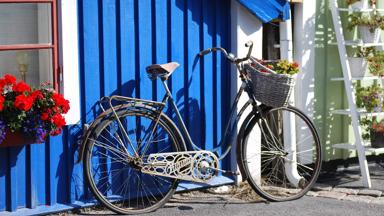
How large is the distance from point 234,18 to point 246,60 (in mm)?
580

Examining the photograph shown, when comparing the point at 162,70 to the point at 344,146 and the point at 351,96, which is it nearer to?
the point at 351,96

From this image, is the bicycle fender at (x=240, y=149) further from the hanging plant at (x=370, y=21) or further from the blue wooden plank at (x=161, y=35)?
the hanging plant at (x=370, y=21)

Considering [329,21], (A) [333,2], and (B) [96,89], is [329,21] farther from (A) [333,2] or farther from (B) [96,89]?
(B) [96,89]

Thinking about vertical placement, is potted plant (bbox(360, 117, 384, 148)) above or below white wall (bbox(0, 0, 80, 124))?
below

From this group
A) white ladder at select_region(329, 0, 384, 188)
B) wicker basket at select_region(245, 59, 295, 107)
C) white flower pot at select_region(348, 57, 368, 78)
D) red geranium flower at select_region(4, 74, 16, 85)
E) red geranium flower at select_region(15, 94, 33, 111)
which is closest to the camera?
red geranium flower at select_region(15, 94, 33, 111)

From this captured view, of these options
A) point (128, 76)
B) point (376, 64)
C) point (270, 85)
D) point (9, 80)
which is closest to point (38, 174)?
point (9, 80)

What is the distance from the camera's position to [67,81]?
5840 mm

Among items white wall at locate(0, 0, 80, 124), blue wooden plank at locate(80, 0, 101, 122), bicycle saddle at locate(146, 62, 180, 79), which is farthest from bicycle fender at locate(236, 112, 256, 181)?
white wall at locate(0, 0, 80, 124)

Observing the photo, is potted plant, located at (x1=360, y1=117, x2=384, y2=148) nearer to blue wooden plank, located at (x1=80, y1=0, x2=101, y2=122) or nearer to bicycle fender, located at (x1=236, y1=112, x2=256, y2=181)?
Answer: bicycle fender, located at (x1=236, y1=112, x2=256, y2=181)

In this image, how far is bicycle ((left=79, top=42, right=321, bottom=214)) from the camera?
5.93 metres

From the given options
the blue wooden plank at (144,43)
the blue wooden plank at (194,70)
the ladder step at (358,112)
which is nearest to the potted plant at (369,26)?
the ladder step at (358,112)

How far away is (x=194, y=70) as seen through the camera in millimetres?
6578

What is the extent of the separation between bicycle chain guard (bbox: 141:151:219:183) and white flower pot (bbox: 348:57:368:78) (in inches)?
81.8

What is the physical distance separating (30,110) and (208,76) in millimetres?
1858
